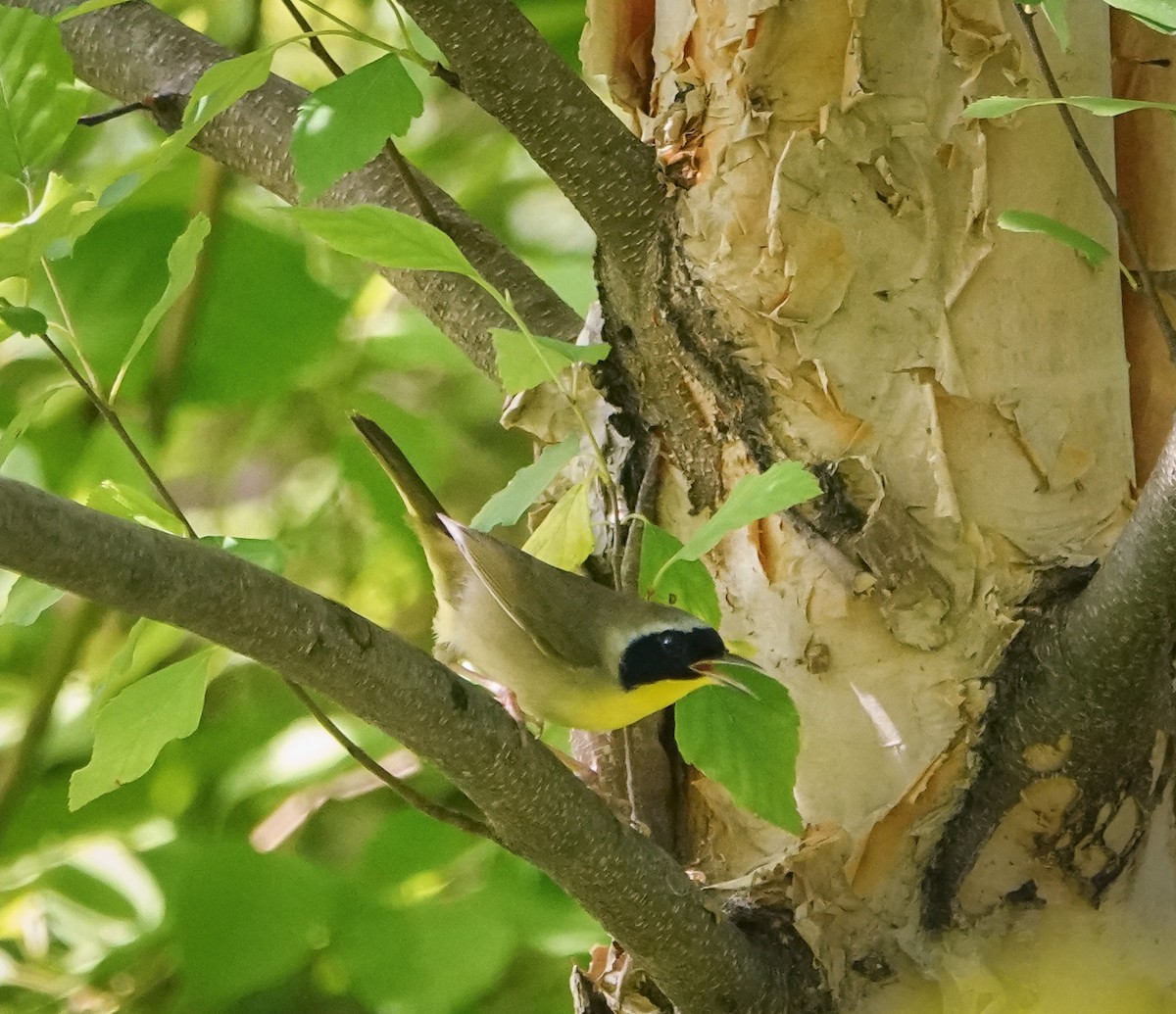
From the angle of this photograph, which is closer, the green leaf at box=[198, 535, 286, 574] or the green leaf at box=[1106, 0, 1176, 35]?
the green leaf at box=[1106, 0, 1176, 35]

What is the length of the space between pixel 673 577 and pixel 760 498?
18 centimetres

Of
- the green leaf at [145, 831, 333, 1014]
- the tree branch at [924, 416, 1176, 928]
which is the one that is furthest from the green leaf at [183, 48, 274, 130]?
the green leaf at [145, 831, 333, 1014]

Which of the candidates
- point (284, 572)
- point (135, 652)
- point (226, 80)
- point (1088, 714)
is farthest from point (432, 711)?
point (284, 572)

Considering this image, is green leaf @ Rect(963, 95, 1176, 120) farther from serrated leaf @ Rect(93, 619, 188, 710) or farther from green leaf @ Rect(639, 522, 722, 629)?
serrated leaf @ Rect(93, 619, 188, 710)

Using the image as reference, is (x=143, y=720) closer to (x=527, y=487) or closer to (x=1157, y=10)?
(x=527, y=487)

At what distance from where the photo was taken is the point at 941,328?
1.02 m

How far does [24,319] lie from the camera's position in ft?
2.28

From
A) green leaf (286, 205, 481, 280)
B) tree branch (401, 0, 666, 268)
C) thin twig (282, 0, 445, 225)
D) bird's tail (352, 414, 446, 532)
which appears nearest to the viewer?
green leaf (286, 205, 481, 280)

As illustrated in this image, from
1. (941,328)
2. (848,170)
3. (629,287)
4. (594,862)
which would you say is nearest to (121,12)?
(629,287)

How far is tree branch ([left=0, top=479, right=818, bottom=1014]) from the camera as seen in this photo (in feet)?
1.87

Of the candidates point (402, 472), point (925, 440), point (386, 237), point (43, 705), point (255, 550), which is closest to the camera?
point (386, 237)

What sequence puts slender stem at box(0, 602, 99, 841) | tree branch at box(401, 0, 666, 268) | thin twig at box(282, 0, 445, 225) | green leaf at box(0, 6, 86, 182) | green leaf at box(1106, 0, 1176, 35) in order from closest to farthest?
green leaf at box(1106, 0, 1176, 35), green leaf at box(0, 6, 86, 182), tree branch at box(401, 0, 666, 268), thin twig at box(282, 0, 445, 225), slender stem at box(0, 602, 99, 841)

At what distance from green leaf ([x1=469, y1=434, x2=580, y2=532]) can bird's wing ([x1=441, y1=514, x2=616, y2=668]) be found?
0.40 meters

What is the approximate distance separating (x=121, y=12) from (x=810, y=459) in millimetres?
881
